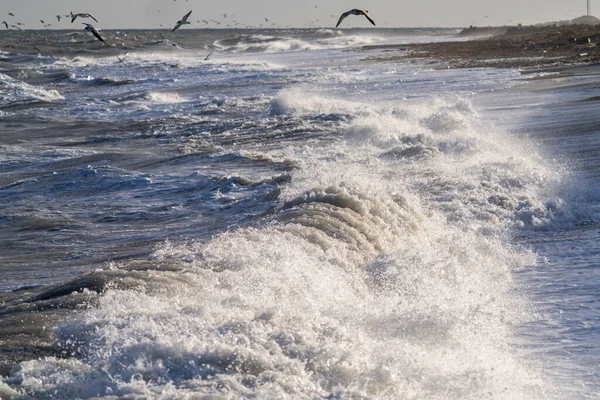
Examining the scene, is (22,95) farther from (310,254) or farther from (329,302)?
(329,302)

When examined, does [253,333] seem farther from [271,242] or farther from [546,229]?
[546,229]

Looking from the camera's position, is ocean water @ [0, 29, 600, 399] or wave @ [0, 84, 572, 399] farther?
ocean water @ [0, 29, 600, 399]

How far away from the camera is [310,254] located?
8383mm

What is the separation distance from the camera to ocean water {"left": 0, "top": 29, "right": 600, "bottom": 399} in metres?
5.20

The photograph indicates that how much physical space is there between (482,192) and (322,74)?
28.3 metres

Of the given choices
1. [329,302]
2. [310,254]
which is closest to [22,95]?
[310,254]

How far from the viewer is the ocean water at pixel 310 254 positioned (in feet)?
17.1

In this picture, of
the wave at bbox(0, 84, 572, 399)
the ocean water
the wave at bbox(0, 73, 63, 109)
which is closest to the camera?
the wave at bbox(0, 84, 572, 399)

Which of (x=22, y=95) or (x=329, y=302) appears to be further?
(x=22, y=95)

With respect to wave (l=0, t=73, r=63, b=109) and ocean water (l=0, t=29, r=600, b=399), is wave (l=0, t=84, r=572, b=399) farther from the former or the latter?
wave (l=0, t=73, r=63, b=109)

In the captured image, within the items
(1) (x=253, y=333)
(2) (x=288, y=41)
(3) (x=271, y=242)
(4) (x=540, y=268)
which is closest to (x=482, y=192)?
(4) (x=540, y=268)

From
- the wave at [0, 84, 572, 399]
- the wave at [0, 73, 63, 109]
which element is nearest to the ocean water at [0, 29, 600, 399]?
the wave at [0, 84, 572, 399]

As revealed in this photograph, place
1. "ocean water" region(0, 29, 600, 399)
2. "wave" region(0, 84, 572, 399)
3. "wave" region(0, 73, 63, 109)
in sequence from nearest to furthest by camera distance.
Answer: "wave" region(0, 84, 572, 399) < "ocean water" region(0, 29, 600, 399) < "wave" region(0, 73, 63, 109)

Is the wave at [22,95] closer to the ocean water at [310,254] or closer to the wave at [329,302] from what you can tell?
the ocean water at [310,254]
